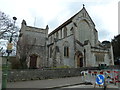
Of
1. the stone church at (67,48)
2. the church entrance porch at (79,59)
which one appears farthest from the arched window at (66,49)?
the church entrance porch at (79,59)

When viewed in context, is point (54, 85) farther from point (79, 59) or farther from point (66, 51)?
point (79, 59)

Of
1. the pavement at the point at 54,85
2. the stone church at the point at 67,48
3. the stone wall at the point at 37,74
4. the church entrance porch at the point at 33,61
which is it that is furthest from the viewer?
the church entrance porch at the point at 33,61

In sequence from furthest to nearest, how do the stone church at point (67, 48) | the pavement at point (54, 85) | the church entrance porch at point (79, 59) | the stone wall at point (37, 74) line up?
the church entrance porch at point (79, 59), the stone church at point (67, 48), the stone wall at point (37, 74), the pavement at point (54, 85)

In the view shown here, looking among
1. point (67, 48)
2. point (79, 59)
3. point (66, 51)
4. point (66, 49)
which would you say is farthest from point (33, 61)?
point (79, 59)

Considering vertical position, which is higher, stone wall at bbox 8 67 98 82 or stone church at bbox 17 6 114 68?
stone church at bbox 17 6 114 68

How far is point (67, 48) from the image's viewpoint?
2398 centimetres

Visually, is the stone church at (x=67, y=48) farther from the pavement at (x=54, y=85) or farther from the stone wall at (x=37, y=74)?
the pavement at (x=54, y=85)

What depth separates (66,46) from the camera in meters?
23.9

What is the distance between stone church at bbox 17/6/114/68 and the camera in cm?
2245

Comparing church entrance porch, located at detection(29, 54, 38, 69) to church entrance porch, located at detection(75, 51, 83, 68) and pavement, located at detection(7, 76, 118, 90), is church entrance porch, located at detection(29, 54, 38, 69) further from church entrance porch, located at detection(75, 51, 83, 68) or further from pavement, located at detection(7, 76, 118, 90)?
pavement, located at detection(7, 76, 118, 90)

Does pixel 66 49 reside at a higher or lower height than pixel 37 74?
higher

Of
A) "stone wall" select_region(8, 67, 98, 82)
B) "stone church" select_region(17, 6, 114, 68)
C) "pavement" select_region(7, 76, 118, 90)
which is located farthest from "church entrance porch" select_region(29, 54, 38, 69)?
"pavement" select_region(7, 76, 118, 90)

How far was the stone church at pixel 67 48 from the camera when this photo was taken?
73.7 feet

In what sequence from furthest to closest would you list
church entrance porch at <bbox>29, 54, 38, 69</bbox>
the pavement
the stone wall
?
church entrance porch at <bbox>29, 54, 38, 69</bbox>, the stone wall, the pavement
